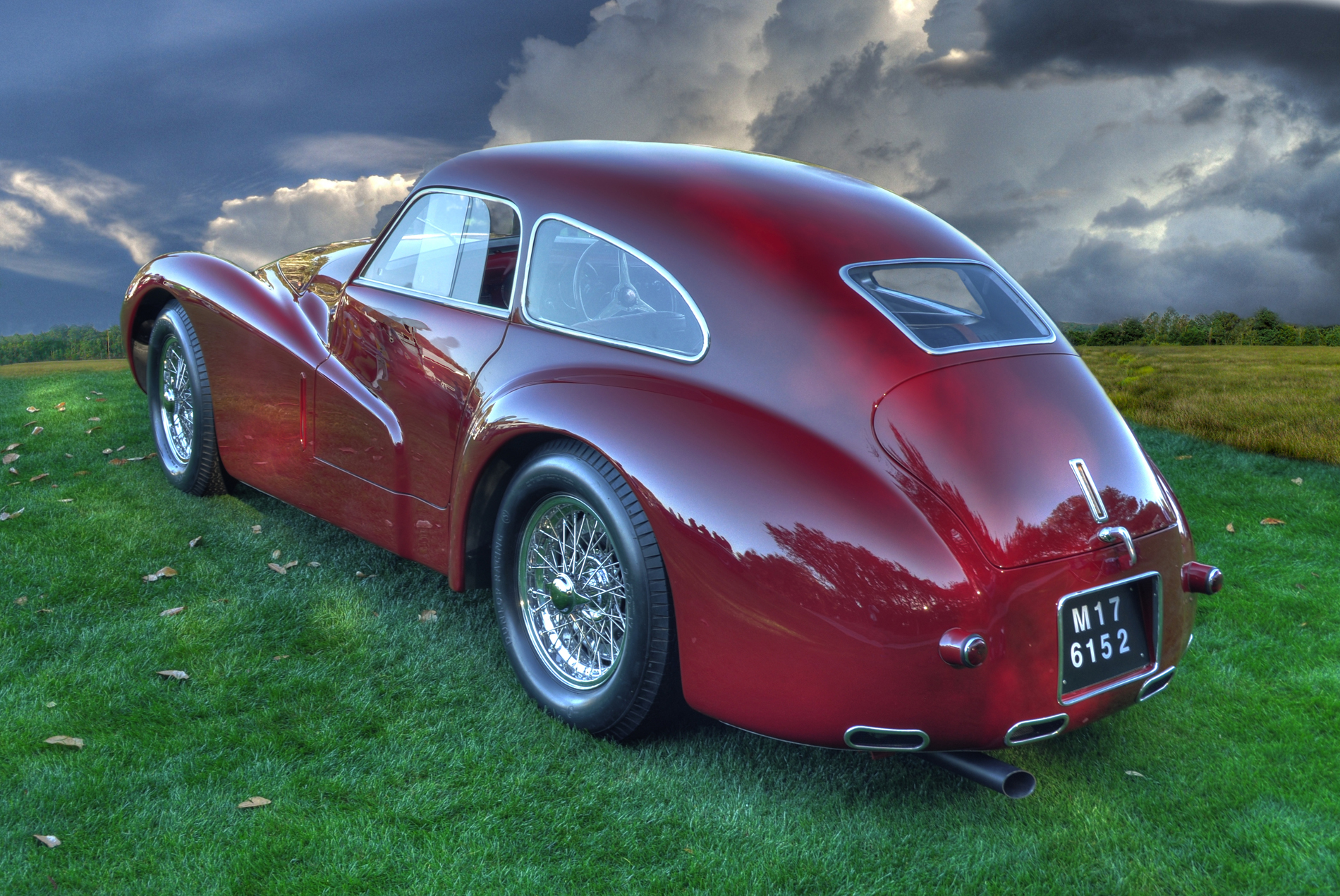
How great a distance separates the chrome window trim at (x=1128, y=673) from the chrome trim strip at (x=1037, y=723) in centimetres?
4

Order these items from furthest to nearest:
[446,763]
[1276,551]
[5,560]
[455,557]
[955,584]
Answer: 1. [1276,551]
2. [5,560]
3. [455,557]
4. [446,763]
5. [955,584]

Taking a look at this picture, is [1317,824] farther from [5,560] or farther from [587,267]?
[5,560]

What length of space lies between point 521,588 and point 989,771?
160 cm

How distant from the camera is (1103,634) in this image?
267cm

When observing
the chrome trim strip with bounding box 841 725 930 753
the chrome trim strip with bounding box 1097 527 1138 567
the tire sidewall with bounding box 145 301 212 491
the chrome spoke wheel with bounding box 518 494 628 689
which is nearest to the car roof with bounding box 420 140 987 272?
the chrome spoke wheel with bounding box 518 494 628 689

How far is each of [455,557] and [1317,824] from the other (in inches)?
109

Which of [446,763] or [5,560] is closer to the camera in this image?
[446,763]

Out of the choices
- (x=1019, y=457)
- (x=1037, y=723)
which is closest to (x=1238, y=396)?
(x=1019, y=457)

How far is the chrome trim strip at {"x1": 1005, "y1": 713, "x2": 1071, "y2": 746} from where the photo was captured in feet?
8.26

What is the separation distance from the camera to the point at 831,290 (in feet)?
9.41

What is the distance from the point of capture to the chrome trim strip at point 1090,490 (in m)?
2.71

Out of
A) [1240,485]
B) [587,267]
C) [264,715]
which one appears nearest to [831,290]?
[587,267]

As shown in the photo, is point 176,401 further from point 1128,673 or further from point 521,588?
point 1128,673

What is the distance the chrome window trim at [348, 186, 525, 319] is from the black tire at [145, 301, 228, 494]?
55.5 inches
